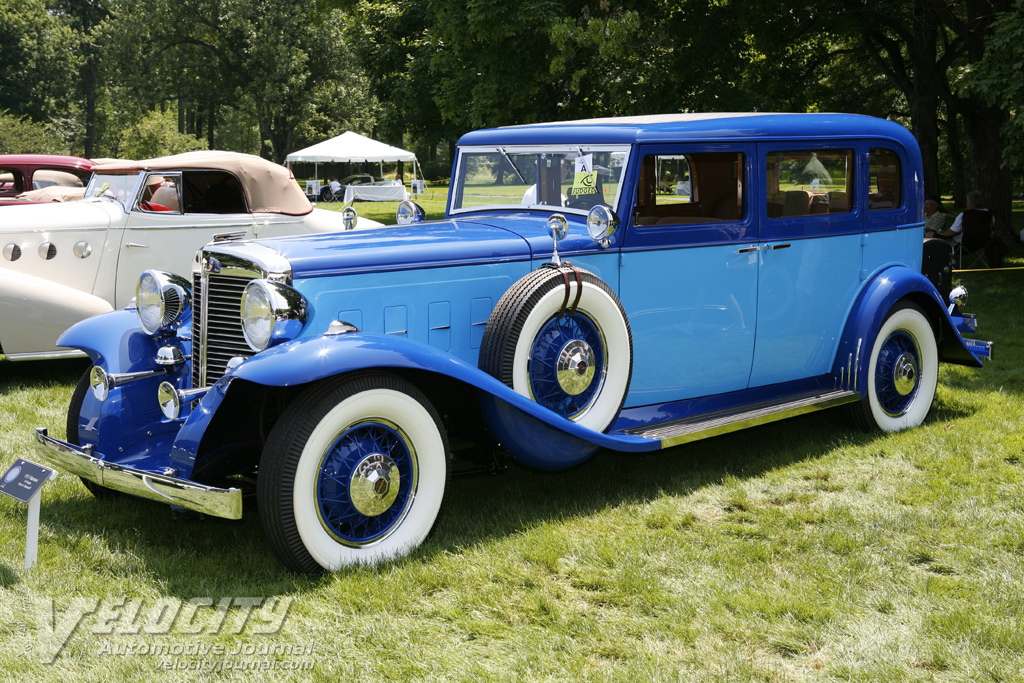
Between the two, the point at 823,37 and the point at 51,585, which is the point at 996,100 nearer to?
the point at 823,37

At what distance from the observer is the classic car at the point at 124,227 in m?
7.28

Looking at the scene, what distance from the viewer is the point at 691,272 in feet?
16.2

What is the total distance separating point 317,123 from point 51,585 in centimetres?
4056

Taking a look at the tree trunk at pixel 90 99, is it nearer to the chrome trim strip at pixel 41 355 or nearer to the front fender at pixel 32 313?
the front fender at pixel 32 313

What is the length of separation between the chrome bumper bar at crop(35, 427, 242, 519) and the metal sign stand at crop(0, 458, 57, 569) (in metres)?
0.15

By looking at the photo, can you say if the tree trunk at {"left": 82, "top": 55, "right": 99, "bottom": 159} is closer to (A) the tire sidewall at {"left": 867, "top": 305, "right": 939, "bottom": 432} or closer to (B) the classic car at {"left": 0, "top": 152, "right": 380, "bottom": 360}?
(B) the classic car at {"left": 0, "top": 152, "right": 380, "bottom": 360}

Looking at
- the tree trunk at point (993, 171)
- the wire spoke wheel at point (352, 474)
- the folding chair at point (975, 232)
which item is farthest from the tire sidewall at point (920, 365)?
the tree trunk at point (993, 171)

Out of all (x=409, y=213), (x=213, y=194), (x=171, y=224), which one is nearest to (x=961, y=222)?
(x=409, y=213)

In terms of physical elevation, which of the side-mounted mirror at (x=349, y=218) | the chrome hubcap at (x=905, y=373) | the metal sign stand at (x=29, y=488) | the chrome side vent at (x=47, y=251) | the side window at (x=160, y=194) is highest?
the side window at (x=160, y=194)

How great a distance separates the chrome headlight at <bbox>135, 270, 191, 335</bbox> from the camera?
4.57 m

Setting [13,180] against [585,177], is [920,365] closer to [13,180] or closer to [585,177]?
[585,177]

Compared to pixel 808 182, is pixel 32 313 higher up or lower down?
lower down

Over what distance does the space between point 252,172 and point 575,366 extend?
4.87 meters

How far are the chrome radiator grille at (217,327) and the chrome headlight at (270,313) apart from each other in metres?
0.20
